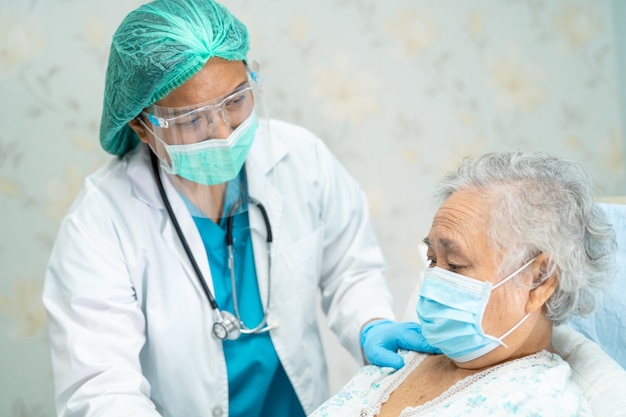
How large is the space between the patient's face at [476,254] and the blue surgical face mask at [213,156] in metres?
0.51

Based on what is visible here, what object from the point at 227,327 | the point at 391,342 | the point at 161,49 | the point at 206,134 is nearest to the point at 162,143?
the point at 206,134

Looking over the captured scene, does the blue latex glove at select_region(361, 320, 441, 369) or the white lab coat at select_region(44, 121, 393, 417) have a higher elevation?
the white lab coat at select_region(44, 121, 393, 417)

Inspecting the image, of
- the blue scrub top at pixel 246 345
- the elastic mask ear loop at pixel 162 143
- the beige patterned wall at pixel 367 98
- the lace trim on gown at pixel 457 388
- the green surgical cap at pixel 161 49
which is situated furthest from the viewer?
the beige patterned wall at pixel 367 98

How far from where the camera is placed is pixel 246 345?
5.43 feet

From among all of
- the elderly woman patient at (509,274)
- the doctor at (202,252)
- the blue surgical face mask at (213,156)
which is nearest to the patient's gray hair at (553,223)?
the elderly woman patient at (509,274)

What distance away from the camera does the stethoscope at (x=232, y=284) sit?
158 centimetres

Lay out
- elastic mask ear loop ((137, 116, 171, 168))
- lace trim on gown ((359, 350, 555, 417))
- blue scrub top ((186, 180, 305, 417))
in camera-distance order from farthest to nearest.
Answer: blue scrub top ((186, 180, 305, 417))
elastic mask ear loop ((137, 116, 171, 168))
lace trim on gown ((359, 350, 555, 417))

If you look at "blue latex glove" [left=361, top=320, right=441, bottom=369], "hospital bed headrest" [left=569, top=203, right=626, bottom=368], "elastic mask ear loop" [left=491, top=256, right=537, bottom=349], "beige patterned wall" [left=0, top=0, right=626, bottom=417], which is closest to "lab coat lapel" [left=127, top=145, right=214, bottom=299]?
"blue latex glove" [left=361, top=320, right=441, bottom=369]

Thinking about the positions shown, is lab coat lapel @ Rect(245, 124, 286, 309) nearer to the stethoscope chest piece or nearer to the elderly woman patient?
the stethoscope chest piece

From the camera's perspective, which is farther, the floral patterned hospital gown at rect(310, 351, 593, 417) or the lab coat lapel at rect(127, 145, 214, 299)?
the lab coat lapel at rect(127, 145, 214, 299)

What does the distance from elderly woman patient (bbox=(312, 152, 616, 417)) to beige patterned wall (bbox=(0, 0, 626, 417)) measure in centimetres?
81

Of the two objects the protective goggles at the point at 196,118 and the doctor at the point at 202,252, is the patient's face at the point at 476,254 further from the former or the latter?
the protective goggles at the point at 196,118

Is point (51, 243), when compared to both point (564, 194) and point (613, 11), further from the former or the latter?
point (613, 11)

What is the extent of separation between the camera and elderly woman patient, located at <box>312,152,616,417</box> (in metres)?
1.21
